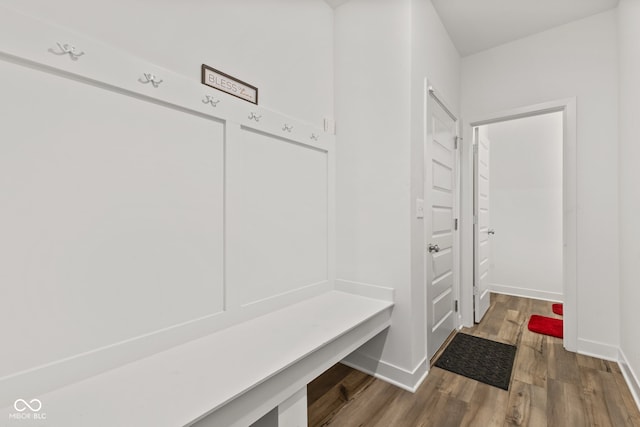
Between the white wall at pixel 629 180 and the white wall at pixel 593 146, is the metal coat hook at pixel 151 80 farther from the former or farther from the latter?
the white wall at pixel 593 146

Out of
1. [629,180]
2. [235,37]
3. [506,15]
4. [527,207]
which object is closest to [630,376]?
[629,180]

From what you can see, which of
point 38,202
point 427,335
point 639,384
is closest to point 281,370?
point 38,202

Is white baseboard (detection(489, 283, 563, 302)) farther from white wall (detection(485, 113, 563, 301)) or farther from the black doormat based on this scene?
the black doormat

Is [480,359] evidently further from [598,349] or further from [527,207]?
[527,207]

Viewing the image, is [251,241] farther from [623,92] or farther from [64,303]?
[623,92]

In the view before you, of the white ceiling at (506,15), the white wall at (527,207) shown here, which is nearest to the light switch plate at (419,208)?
the white ceiling at (506,15)

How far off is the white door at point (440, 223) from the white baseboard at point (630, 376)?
1.11 m

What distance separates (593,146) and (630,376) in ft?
5.50

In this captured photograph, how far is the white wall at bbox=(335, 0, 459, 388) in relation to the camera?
183 centimetres

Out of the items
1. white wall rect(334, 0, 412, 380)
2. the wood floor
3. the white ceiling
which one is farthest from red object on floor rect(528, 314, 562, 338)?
the white ceiling

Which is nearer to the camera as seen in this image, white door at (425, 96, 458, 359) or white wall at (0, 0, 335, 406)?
white wall at (0, 0, 335, 406)

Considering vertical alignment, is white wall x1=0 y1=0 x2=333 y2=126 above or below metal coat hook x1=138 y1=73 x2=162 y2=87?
above

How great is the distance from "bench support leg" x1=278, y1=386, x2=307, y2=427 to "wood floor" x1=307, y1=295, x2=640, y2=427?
1.24ft

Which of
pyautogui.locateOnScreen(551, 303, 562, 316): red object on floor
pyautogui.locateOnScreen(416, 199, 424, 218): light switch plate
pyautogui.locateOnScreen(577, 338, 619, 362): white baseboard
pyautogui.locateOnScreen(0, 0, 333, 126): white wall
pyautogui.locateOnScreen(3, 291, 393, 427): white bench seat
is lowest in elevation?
pyautogui.locateOnScreen(551, 303, 562, 316): red object on floor
